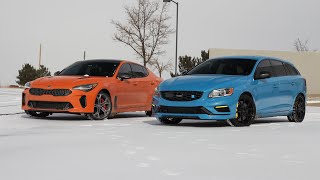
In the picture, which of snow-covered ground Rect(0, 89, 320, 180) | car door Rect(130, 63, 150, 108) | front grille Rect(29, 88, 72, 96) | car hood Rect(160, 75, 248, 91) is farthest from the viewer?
car door Rect(130, 63, 150, 108)

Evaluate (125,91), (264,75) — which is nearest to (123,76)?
(125,91)

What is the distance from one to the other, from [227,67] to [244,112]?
147cm

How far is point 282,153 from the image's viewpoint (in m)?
9.90

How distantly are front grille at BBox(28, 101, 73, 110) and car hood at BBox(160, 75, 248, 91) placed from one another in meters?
2.50

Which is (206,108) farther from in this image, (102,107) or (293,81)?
(293,81)

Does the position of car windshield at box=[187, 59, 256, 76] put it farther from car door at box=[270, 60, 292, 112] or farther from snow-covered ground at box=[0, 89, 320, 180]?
snow-covered ground at box=[0, 89, 320, 180]

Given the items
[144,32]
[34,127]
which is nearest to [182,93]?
[34,127]

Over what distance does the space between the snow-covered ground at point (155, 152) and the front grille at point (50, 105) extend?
2.58 ft

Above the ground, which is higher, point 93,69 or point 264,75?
point 93,69

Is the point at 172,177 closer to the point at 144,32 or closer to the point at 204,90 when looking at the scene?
the point at 204,90

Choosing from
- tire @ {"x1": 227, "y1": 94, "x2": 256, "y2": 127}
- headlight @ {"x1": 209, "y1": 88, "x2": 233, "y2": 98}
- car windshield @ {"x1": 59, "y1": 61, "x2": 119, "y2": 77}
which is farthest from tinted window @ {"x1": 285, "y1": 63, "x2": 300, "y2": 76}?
car windshield @ {"x1": 59, "y1": 61, "x2": 119, "y2": 77}

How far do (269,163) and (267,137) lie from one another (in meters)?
3.97

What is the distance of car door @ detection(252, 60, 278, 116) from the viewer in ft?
50.7

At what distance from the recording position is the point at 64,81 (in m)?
16.4
